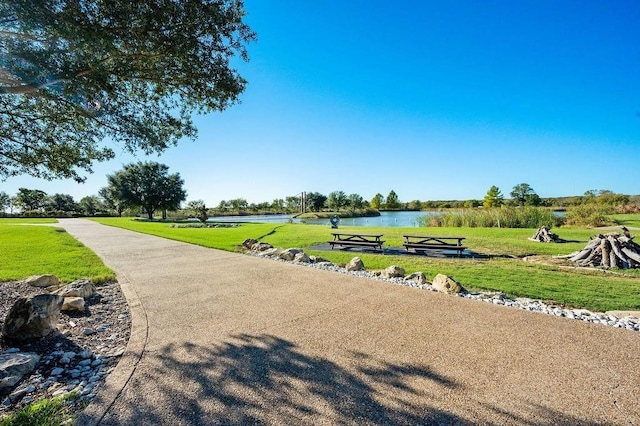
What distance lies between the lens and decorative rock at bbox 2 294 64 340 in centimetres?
349

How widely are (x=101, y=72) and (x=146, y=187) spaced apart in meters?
44.9

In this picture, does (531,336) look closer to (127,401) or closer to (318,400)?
(318,400)

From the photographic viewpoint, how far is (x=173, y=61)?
446 centimetres

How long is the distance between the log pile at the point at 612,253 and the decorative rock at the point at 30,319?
12011 millimetres

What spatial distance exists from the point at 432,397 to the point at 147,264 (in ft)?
27.8

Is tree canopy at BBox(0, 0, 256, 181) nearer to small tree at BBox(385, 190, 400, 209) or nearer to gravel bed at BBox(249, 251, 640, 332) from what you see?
gravel bed at BBox(249, 251, 640, 332)

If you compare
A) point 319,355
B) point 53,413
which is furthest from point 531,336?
Result: point 53,413

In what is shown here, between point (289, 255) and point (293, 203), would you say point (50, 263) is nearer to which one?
point (289, 255)

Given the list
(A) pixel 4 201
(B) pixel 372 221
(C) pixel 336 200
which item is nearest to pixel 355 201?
(C) pixel 336 200

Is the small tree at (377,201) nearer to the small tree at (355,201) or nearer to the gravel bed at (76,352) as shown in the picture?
the small tree at (355,201)

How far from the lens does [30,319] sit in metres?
3.57

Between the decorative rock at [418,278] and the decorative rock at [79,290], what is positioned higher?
the decorative rock at [79,290]

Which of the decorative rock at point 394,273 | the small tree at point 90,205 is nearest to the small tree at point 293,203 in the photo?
the small tree at point 90,205

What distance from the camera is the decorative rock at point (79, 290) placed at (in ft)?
16.7
